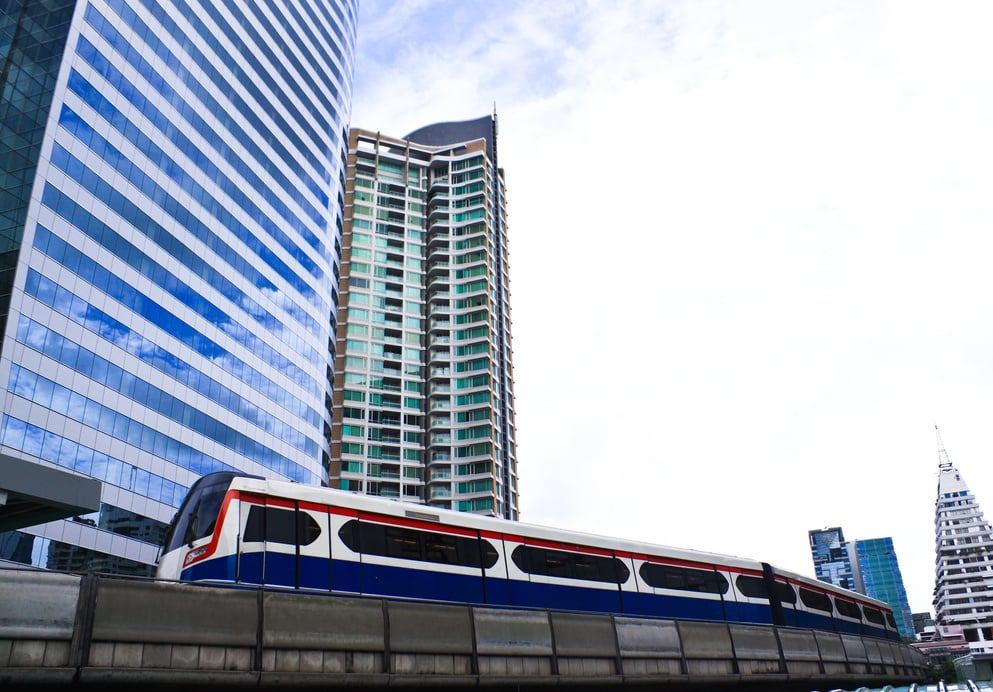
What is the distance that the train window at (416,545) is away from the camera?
18172mm

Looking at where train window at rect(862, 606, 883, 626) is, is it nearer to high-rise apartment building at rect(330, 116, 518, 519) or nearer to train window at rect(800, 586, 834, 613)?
train window at rect(800, 586, 834, 613)

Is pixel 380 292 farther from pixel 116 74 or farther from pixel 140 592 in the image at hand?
pixel 140 592

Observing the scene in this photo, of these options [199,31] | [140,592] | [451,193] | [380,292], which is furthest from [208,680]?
[451,193]

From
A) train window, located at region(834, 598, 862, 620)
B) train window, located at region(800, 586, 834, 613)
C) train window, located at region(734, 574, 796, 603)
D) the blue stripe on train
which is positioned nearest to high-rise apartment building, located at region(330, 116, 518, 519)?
train window, located at region(834, 598, 862, 620)

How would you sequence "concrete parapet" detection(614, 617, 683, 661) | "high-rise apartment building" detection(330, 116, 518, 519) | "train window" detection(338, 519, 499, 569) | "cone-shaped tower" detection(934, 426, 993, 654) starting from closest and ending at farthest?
"concrete parapet" detection(614, 617, 683, 661) → "train window" detection(338, 519, 499, 569) → "high-rise apartment building" detection(330, 116, 518, 519) → "cone-shaped tower" detection(934, 426, 993, 654)

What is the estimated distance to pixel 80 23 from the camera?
48.9 meters

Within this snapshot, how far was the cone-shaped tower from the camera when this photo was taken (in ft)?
408

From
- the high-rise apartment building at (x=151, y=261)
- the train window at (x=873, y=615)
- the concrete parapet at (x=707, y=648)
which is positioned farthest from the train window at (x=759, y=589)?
the high-rise apartment building at (x=151, y=261)

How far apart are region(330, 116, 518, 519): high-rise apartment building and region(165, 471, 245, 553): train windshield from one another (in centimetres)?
7597

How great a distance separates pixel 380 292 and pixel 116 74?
192 feet

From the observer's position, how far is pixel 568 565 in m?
22.2

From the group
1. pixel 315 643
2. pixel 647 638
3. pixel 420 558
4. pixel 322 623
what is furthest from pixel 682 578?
pixel 315 643

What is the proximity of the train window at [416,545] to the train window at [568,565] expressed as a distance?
1083 millimetres

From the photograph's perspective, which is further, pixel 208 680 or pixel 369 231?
pixel 369 231
